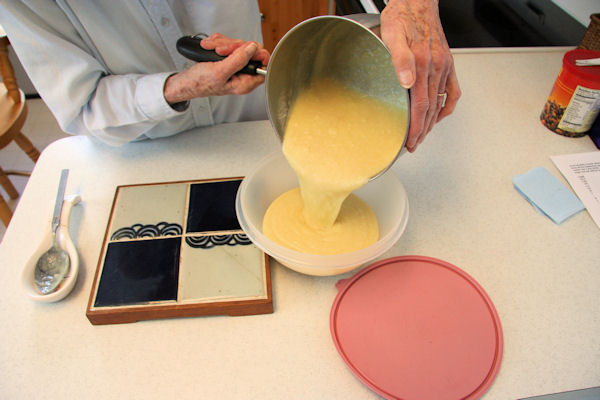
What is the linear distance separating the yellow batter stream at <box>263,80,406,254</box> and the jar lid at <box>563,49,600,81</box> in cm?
63

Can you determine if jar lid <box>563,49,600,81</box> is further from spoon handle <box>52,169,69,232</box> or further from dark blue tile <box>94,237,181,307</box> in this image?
spoon handle <box>52,169,69,232</box>

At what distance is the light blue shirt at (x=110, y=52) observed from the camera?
90 cm

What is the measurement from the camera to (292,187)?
1.07 m

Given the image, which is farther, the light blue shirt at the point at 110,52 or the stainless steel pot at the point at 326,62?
the light blue shirt at the point at 110,52

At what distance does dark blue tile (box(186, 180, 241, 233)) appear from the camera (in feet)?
3.08

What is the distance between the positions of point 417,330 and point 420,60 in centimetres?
52

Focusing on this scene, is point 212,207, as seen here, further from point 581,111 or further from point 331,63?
point 581,111

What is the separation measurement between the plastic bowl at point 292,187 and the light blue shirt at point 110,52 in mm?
286

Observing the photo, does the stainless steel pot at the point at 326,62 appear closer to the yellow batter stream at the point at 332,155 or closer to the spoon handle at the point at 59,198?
the yellow batter stream at the point at 332,155

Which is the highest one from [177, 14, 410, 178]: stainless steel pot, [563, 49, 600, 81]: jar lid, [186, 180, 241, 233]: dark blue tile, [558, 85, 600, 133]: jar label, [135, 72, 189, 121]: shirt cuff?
Result: [177, 14, 410, 178]: stainless steel pot

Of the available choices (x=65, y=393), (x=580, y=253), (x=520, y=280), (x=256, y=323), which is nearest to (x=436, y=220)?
(x=520, y=280)

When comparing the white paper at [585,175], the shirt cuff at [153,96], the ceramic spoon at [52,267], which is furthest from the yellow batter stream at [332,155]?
the white paper at [585,175]

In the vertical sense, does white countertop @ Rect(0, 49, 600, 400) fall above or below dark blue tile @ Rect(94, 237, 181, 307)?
below

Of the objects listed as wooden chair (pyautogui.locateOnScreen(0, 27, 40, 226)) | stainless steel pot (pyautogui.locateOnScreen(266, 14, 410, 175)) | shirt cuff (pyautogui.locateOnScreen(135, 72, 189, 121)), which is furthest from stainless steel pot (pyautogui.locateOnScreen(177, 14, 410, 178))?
wooden chair (pyautogui.locateOnScreen(0, 27, 40, 226))
